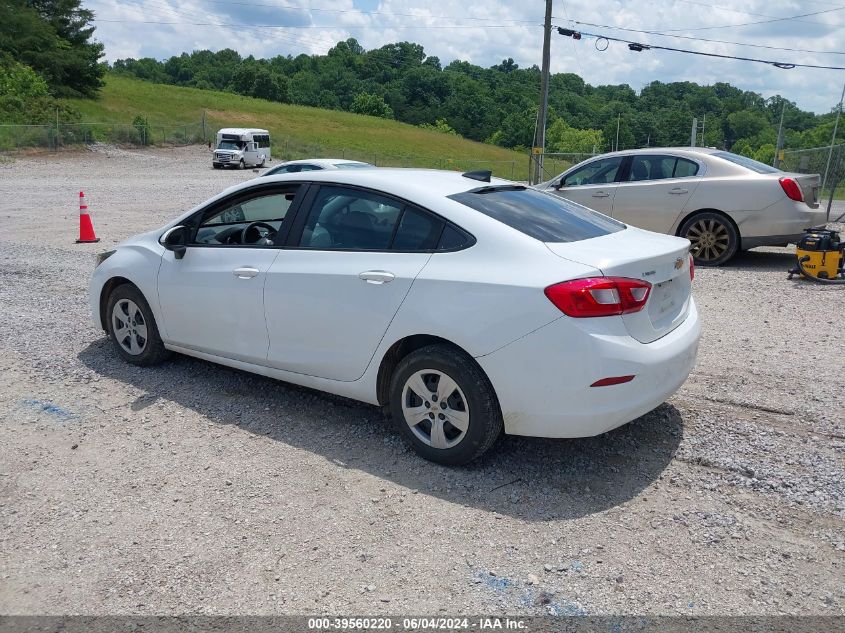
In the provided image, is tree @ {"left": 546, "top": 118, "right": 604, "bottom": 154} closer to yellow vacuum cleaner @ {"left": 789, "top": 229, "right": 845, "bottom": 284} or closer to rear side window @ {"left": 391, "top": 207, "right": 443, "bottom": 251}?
yellow vacuum cleaner @ {"left": 789, "top": 229, "right": 845, "bottom": 284}

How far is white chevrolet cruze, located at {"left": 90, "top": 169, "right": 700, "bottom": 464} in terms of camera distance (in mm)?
3711

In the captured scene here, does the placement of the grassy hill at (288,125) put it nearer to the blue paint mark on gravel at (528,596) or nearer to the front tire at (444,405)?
the front tire at (444,405)

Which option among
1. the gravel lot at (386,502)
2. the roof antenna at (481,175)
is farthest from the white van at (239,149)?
the roof antenna at (481,175)

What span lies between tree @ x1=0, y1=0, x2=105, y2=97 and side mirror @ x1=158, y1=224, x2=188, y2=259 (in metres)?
67.7

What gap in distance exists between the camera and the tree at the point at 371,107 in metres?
114

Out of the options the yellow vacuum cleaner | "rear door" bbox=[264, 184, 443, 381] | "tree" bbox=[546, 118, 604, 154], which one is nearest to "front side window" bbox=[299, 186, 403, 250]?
"rear door" bbox=[264, 184, 443, 381]

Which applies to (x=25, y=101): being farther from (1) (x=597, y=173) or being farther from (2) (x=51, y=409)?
(2) (x=51, y=409)

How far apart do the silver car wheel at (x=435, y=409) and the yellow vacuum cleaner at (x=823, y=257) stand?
681 cm

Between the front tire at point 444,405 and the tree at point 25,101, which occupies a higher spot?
the tree at point 25,101

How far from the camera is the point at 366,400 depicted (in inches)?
175

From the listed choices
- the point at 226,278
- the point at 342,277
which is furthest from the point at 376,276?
the point at 226,278

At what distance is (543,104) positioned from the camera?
27359 millimetres

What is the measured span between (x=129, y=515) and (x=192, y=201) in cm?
1897

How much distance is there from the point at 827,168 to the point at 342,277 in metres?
16.8
